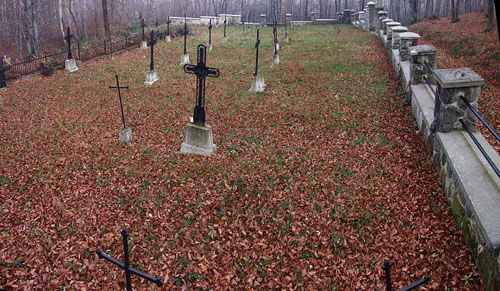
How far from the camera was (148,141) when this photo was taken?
29.5 feet

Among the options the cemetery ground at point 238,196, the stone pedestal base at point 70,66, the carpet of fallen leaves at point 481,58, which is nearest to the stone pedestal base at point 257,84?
the cemetery ground at point 238,196

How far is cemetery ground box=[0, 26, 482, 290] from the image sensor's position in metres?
4.72

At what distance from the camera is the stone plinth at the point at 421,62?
798cm

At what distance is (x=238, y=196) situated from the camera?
6.29 meters

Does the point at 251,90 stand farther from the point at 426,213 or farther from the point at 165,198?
the point at 426,213

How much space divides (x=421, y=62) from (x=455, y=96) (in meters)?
3.08

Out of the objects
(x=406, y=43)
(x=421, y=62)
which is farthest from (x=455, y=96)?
(x=406, y=43)

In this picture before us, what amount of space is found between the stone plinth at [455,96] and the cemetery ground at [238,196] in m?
0.93

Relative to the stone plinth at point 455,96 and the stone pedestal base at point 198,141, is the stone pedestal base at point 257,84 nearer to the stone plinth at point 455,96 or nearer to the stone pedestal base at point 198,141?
the stone pedestal base at point 198,141

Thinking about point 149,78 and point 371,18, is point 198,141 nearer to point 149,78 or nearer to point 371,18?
point 149,78

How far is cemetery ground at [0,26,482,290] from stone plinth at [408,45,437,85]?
99 centimetres

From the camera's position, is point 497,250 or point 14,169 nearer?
point 497,250

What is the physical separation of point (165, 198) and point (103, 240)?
4.26ft

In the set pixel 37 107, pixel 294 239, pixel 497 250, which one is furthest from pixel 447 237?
pixel 37 107
